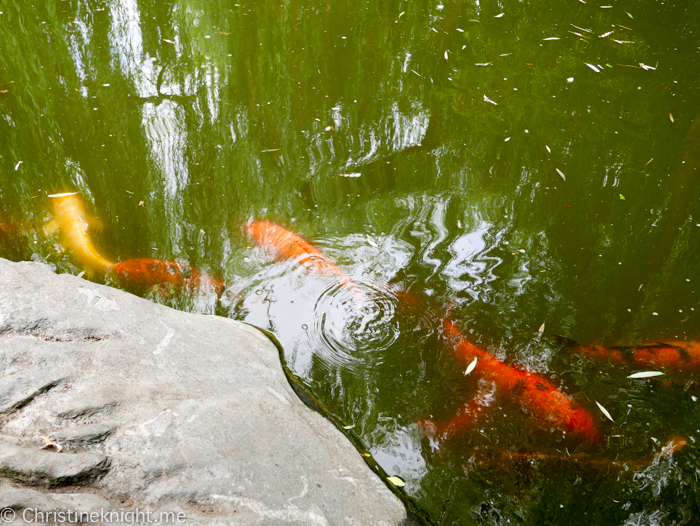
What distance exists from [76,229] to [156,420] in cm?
251

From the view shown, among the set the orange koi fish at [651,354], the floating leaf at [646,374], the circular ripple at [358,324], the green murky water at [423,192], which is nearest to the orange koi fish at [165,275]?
the green murky water at [423,192]

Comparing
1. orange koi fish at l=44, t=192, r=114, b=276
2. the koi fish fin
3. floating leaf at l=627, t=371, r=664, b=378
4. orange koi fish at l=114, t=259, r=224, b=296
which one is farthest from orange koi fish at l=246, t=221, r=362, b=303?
floating leaf at l=627, t=371, r=664, b=378

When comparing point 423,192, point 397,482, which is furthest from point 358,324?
point 423,192

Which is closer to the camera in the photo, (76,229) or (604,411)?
(604,411)

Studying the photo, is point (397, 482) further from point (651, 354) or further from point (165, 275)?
point (165, 275)

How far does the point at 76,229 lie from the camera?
3.87m

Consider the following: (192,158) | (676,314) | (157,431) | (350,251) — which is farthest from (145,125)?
(676,314)

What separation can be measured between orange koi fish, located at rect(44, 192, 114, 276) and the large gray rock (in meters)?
0.95

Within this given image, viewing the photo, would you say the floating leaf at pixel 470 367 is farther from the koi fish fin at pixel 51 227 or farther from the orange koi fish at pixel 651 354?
the koi fish fin at pixel 51 227

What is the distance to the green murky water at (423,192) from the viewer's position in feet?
8.71

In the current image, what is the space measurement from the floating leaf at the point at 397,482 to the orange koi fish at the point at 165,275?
1724mm

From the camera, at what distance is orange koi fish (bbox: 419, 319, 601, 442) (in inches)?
105

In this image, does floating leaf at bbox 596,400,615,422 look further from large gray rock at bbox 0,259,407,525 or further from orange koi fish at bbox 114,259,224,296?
orange koi fish at bbox 114,259,224,296

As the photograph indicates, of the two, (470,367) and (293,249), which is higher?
(293,249)
